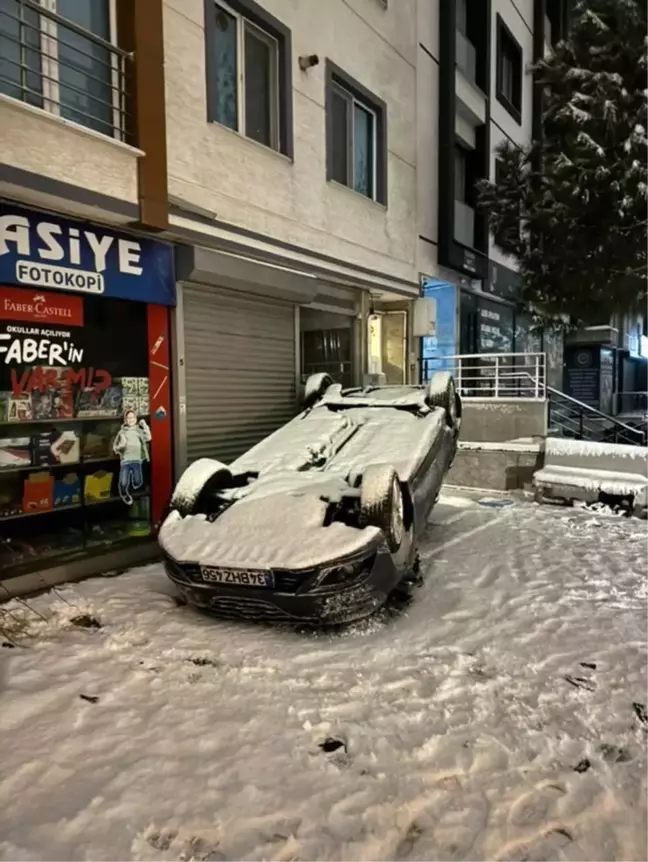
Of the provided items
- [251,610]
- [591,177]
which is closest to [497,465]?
[591,177]

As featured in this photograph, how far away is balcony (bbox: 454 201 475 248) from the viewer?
44.7 feet

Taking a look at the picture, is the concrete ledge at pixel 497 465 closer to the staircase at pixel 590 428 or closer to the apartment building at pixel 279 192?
the apartment building at pixel 279 192

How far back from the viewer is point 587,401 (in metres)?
23.7

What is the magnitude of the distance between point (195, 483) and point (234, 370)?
3192 millimetres

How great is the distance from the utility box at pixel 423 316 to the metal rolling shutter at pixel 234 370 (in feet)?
12.3

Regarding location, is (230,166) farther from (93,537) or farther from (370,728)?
(370,728)

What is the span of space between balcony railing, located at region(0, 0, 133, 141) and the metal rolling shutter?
2075 mm

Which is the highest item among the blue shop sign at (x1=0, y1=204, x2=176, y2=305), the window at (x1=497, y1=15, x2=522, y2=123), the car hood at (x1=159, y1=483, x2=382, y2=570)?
the window at (x1=497, y1=15, x2=522, y2=123)

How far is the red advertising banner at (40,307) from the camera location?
5.75 metres

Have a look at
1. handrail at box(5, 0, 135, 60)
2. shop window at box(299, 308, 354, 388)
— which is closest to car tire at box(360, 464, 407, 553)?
handrail at box(5, 0, 135, 60)

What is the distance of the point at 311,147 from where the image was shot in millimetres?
9133

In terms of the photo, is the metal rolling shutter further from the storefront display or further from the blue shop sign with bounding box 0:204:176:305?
the blue shop sign with bounding box 0:204:176:305

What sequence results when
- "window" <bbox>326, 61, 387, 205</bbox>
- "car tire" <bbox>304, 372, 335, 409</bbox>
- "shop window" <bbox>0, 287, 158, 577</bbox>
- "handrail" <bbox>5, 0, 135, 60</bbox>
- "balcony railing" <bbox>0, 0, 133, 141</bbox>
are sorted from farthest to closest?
"window" <bbox>326, 61, 387, 205</bbox> < "car tire" <bbox>304, 372, 335, 409</bbox> < "shop window" <bbox>0, 287, 158, 577</bbox> < "balcony railing" <bbox>0, 0, 133, 141</bbox> < "handrail" <bbox>5, 0, 135, 60</bbox>

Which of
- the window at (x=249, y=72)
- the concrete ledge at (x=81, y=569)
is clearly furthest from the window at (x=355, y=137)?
the concrete ledge at (x=81, y=569)
